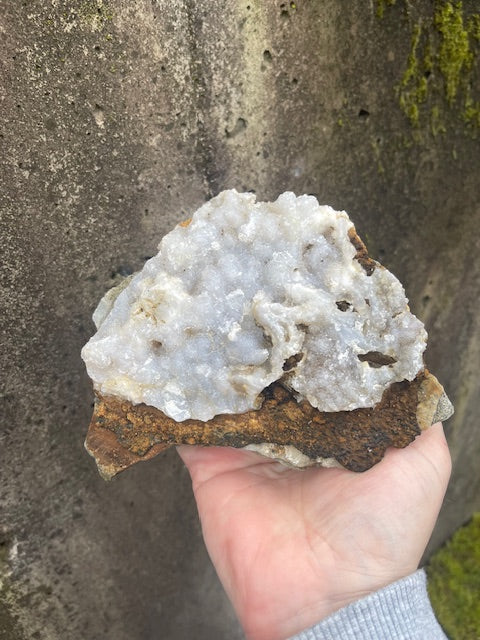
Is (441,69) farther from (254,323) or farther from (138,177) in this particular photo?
(254,323)

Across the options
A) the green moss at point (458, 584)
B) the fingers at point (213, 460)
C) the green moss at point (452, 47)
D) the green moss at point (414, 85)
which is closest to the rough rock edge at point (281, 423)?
the fingers at point (213, 460)

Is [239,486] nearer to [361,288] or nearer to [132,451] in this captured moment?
[132,451]

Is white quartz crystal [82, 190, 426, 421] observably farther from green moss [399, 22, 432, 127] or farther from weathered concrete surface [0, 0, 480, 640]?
green moss [399, 22, 432, 127]

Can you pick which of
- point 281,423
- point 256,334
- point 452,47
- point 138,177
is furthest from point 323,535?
point 452,47

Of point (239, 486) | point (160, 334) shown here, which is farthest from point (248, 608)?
point (160, 334)

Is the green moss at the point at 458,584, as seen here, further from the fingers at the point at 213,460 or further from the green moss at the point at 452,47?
A: the green moss at the point at 452,47

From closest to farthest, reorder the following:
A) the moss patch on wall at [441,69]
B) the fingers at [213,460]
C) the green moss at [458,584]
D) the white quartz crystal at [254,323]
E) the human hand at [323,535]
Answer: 1. the white quartz crystal at [254,323]
2. the human hand at [323,535]
3. the fingers at [213,460]
4. the moss patch on wall at [441,69]
5. the green moss at [458,584]
